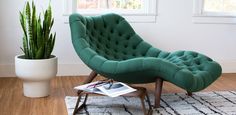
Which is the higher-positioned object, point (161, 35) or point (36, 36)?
point (36, 36)

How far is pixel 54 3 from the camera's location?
434cm

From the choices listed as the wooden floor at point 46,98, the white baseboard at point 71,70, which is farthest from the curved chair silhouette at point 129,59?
the white baseboard at point 71,70

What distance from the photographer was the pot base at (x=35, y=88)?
348cm

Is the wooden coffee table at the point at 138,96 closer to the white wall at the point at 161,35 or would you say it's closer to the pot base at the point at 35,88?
the pot base at the point at 35,88

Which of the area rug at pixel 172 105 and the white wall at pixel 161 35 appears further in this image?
the white wall at pixel 161 35

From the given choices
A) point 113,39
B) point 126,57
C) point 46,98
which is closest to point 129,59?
point 126,57

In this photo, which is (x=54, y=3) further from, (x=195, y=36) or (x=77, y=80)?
(x=195, y=36)

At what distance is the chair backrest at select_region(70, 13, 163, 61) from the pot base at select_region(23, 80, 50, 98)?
2.06 ft

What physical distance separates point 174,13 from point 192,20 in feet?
0.90

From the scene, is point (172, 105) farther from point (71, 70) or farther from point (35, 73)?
point (71, 70)

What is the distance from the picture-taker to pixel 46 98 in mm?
3508

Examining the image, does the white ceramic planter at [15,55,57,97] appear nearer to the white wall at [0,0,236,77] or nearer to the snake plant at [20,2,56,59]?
the snake plant at [20,2,56,59]

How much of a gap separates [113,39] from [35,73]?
3.34ft

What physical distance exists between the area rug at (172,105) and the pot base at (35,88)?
0.24 meters
